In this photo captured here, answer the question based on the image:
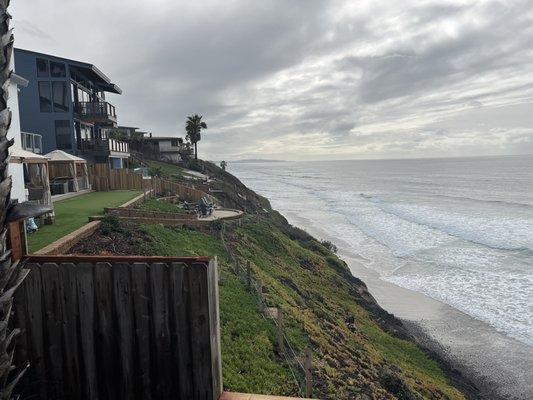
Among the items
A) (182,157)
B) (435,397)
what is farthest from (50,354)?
(182,157)

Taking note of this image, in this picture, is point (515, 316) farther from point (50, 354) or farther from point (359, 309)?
point (50, 354)

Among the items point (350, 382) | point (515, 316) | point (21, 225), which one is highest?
point (21, 225)

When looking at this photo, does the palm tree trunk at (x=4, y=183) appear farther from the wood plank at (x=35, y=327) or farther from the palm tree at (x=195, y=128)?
the palm tree at (x=195, y=128)

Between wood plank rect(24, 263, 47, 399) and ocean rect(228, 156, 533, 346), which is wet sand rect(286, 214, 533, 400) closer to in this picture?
ocean rect(228, 156, 533, 346)

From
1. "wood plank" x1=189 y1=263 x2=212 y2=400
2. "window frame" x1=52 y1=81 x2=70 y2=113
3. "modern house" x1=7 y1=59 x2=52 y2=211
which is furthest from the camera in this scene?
"window frame" x1=52 y1=81 x2=70 y2=113

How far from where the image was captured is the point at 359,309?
68.7 feet

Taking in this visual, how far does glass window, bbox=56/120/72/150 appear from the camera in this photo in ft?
113

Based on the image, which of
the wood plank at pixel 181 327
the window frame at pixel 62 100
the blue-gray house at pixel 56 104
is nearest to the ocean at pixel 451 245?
the wood plank at pixel 181 327

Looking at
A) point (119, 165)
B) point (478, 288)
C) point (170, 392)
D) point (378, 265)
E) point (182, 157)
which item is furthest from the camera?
point (182, 157)

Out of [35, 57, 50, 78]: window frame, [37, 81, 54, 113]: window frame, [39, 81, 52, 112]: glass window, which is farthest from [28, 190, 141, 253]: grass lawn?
[35, 57, 50, 78]: window frame

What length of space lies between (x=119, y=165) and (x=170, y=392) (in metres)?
42.0

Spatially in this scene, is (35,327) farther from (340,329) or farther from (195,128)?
(195,128)

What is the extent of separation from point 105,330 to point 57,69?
35.2m

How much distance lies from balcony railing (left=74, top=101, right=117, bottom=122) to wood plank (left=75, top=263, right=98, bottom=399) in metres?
35.0
